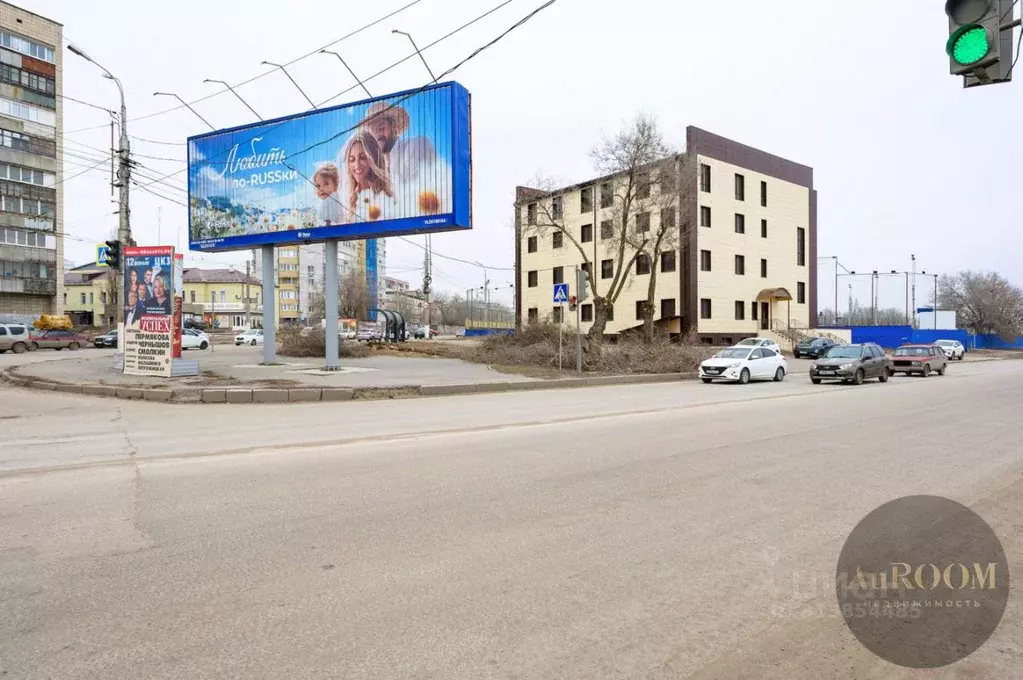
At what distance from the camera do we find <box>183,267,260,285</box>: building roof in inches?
4067

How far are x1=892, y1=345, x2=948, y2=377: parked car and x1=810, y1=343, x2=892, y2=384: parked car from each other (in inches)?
187

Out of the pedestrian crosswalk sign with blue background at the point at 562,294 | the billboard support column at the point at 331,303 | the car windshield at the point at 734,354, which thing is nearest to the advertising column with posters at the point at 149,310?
the billboard support column at the point at 331,303

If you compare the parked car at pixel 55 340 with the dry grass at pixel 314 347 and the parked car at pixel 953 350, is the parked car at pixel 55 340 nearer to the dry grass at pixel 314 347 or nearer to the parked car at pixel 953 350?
the dry grass at pixel 314 347

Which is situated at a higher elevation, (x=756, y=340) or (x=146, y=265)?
(x=146, y=265)

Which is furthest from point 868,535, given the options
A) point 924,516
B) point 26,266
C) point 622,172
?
point 26,266

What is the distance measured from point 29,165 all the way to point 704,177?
200 ft

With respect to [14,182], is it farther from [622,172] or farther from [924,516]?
[924,516]

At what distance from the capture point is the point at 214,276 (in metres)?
105

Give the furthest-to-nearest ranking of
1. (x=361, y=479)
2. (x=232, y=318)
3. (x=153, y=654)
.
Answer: (x=232, y=318), (x=361, y=479), (x=153, y=654)

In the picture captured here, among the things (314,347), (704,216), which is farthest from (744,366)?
(704,216)

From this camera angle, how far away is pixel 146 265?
17.9 metres

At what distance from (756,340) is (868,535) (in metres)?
34.5

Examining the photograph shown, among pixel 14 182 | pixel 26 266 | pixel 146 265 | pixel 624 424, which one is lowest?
pixel 624 424

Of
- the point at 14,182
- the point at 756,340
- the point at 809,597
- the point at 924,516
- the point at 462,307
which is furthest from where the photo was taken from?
the point at 462,307
